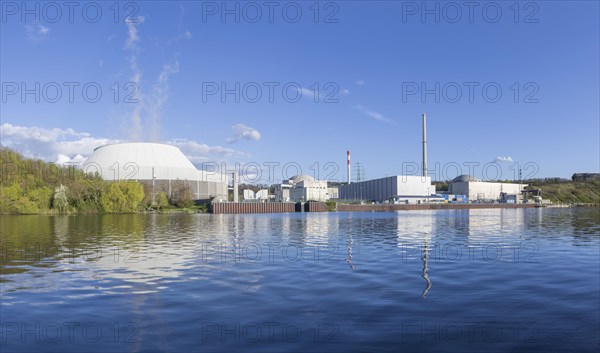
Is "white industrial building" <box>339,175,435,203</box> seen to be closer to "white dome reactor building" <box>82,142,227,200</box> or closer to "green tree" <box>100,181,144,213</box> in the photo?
"white dome reactor building" <box>82,142,227,200</box>

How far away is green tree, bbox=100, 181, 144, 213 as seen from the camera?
349 ft

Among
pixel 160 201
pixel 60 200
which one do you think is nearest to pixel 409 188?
pixel 160 201

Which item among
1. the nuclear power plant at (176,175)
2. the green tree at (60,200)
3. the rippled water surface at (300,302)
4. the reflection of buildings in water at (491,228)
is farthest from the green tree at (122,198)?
the rippled water surface at (300,302)

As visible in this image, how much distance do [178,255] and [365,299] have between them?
1443 centimetres

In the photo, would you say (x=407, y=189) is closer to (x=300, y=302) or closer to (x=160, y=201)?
(x=160, y=201)

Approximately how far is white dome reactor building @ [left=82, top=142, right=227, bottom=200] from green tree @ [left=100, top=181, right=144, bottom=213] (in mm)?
33733

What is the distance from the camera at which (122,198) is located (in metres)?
108

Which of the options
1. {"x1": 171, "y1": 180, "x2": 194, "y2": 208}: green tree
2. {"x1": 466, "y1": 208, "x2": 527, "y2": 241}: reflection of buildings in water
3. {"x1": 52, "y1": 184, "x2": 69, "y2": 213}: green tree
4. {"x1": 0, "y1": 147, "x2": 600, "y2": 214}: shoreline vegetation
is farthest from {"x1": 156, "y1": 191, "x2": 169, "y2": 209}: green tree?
{"x1": 466, "y1": 208, "x2": 527, "y2": 241}: reflection of buildings in water

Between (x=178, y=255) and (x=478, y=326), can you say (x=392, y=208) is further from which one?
(x=478, y=326)

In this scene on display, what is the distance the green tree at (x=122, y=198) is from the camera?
106375 millimetres

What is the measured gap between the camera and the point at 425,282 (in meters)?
17.2

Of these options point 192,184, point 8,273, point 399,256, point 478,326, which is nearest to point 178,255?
point 8,273

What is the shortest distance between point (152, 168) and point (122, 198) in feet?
166

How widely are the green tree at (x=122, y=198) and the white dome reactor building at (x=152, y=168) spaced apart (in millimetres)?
33733
